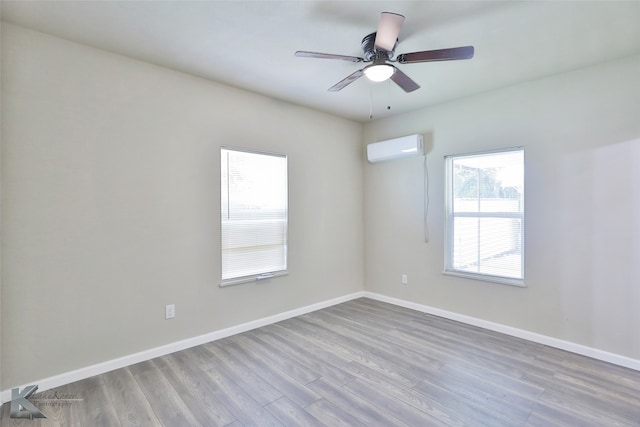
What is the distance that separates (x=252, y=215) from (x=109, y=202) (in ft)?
4.45

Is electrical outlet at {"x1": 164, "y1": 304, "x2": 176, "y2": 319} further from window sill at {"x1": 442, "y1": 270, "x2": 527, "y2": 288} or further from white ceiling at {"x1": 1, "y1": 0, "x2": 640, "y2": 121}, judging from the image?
window sill at {"x1": 442, "y1": 270, "x2": 527, "y2": 288}

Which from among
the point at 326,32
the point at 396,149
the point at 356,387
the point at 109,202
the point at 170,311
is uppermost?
the point at 326,32

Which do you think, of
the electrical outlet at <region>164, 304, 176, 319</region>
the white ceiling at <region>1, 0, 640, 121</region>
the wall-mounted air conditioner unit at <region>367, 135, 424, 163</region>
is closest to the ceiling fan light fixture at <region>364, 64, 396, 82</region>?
the white ceiling at <region>1, 0, 640, 121</region>

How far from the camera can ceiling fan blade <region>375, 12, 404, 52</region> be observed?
5.89ft

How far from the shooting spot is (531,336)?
315 cm

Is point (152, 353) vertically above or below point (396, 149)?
below

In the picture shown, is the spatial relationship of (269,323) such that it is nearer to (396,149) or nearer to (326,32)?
(396,149)

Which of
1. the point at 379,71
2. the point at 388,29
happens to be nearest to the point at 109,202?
the point at 379,71

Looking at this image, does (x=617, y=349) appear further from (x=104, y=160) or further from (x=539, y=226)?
(x=104, y=160)

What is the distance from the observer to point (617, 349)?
269cm

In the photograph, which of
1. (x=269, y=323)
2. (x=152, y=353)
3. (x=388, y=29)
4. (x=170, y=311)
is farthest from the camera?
(x=269, y=323)

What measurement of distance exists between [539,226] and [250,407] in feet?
10.1

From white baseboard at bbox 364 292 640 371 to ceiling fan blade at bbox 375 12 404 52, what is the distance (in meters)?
3.03

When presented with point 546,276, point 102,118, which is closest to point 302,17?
point 102,118
